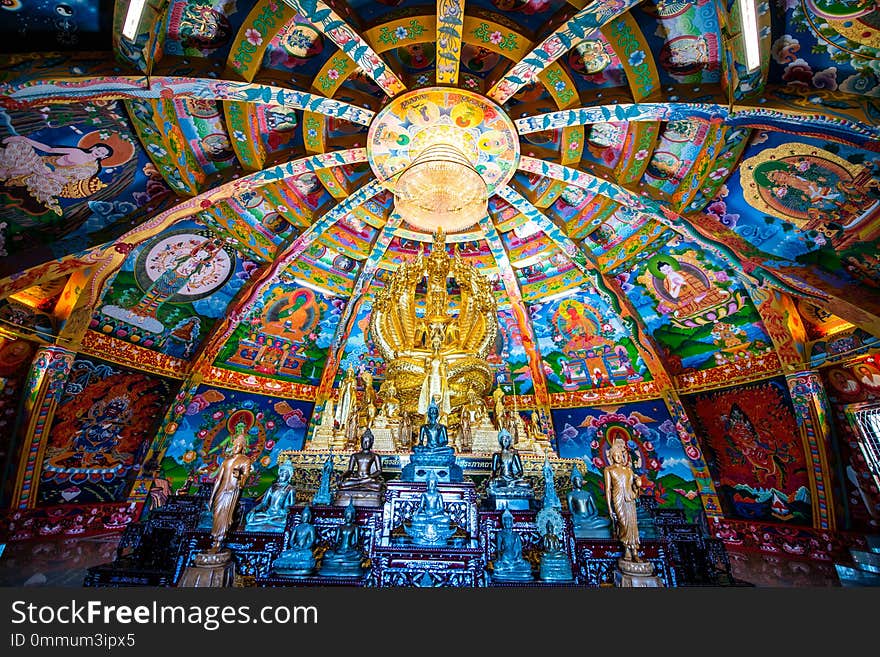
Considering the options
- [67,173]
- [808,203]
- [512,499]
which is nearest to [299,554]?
[512,499]

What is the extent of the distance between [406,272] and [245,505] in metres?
5.32

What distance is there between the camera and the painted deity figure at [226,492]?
4715mm

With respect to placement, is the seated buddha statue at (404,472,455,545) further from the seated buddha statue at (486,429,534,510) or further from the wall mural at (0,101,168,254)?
the wall mural at (0,101,168,254)

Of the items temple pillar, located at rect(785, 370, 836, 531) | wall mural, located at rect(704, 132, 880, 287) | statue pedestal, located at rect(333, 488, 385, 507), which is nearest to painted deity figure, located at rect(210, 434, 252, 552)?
statue pedestal, located at rect(333, 488, 385, 507)

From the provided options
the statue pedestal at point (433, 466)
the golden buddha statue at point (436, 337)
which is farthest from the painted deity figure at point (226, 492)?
the golden buddha statue at point (436, 337)

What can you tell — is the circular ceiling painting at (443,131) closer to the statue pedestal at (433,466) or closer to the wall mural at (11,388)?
the statue pedestal at (433,466)

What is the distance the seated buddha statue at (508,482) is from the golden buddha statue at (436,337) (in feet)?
4.07

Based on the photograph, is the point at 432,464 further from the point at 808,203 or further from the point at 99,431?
the point at 99,431

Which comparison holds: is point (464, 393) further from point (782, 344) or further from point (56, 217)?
point (56, 217)

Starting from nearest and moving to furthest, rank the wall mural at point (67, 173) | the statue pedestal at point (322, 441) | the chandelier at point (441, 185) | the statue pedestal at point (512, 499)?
1. the wall mural at point (67, 173)
2. the statue pedestal at point (512, 499)
3. the chandelier at point (441, 185)
4. the statue pedestal at point (322, 441)

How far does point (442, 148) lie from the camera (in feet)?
24.7

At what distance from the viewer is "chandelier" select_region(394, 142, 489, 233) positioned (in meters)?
7.21

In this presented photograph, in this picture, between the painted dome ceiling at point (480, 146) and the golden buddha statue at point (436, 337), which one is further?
the golden buddha statue at point (436, 337)

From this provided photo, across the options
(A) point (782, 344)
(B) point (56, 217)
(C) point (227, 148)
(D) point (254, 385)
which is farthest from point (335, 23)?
(A) point (782, 344)
